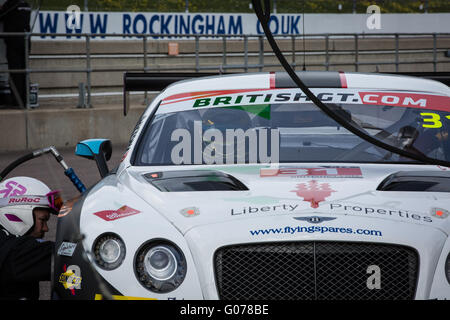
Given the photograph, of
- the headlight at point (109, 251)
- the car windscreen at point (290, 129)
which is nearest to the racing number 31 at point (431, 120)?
the car windscreen at point (290, 129)

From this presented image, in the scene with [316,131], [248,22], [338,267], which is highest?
[248,22]

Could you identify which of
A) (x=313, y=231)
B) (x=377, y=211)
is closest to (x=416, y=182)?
(x=377, y=211)

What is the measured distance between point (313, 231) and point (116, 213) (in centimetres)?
88

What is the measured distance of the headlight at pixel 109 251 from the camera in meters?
3.44

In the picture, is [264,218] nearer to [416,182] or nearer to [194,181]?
[194,181]

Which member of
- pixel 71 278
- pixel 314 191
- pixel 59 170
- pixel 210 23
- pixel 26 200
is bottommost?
pixel 59 170

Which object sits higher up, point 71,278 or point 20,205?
point 20,205

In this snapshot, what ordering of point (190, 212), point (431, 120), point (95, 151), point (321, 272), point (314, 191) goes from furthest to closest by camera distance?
point (95, 151)
point (431, 120)
point (314, 191)
point (190, 212)
point (321, 272)

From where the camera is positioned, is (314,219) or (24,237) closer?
(314,219)

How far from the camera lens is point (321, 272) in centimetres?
335
